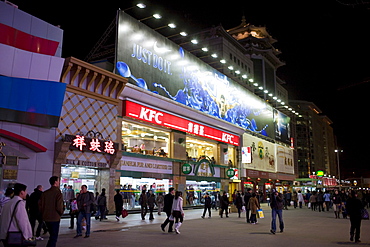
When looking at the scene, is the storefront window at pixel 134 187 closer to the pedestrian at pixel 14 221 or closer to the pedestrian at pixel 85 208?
the pedestrian at pixel 85 208

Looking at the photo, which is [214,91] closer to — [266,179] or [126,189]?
[126,189]

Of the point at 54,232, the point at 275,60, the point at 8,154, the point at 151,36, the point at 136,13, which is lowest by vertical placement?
the point at 54,232

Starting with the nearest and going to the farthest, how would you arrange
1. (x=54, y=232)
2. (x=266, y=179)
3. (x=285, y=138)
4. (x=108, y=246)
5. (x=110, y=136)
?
(x=54, y=232), (x=108, y=246), (x=110, y=136), (x=266, y=179), (x=285, y=138)

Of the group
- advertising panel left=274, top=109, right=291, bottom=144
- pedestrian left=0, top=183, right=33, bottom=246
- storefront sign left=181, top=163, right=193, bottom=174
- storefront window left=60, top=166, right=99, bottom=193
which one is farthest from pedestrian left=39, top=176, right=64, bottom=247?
advertising panel left=274, top=109, right=291, bottom=144

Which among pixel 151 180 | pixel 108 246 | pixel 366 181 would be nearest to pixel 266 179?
pixel 151 180

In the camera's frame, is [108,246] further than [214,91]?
No

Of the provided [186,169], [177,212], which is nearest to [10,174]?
[177,212]

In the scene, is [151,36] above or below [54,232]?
above

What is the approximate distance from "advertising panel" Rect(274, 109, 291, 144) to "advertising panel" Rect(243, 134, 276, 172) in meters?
3.50

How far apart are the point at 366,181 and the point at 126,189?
150 m

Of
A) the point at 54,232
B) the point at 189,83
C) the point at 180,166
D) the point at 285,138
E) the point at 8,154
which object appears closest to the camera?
the point at 54,232

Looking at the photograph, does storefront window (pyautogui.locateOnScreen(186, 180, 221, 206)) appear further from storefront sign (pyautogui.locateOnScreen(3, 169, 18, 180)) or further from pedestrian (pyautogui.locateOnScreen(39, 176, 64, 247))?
pedestrian (pyautogui.locateOnScreen(39, 176, 64, 247))

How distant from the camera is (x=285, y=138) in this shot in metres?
58.8

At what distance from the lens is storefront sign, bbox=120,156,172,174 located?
25348 mm
